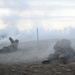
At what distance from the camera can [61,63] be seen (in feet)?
70.4

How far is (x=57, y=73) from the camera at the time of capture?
1695cm

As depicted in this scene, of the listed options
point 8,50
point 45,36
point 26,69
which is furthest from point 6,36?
point 26,69

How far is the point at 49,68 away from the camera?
61.5 ft

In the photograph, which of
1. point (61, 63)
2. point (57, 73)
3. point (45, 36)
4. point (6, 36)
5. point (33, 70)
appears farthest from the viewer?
point (6, 36)

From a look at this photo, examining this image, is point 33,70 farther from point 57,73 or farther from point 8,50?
point 8,50

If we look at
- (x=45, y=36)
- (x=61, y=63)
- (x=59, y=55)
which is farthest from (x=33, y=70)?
(x=45, y=36)

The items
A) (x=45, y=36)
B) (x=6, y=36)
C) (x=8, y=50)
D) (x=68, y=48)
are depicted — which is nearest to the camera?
(x=68, y=48)

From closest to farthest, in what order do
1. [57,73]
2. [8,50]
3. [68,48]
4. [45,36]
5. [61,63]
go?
[57,73]
[61,63]
[68,48]
[8,50]
[45,36]

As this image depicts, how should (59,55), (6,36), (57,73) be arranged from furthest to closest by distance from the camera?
(6,36) < (59,55) < (57,73)

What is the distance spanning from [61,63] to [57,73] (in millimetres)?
4558

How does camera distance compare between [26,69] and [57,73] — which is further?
[26,69]

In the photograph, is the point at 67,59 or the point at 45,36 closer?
the point at 67,59

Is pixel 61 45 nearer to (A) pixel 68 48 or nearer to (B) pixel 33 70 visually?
(A) pixel 68 48

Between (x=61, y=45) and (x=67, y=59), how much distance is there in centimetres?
269
